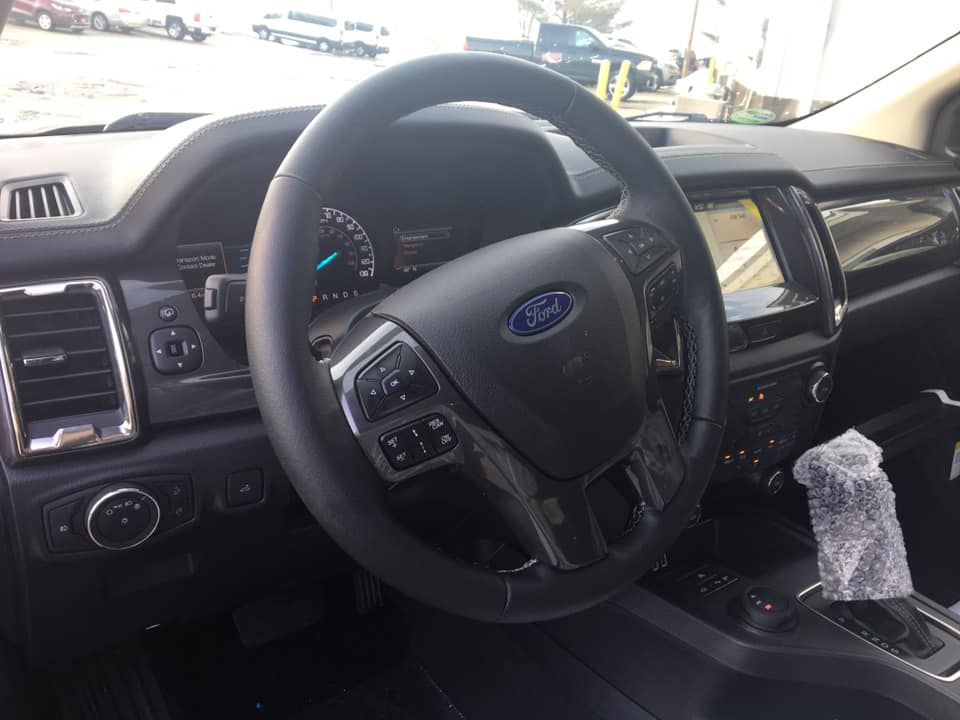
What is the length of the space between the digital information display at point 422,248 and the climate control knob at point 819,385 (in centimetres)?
84

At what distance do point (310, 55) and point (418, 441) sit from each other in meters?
1.19

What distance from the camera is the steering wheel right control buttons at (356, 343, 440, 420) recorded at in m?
0.88

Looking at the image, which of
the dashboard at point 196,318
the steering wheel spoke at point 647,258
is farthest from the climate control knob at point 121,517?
the steering wheel spoke at point 647,258

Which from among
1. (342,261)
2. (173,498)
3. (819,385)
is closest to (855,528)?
(819,385)

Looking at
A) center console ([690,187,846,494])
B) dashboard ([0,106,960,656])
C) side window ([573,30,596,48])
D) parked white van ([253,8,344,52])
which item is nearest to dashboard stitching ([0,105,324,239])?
dashboard ([0,106,960,656])

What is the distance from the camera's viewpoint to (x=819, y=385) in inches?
72.2

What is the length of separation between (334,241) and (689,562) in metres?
1.04

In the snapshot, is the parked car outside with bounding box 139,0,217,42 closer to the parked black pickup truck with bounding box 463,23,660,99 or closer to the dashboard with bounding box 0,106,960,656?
the dashboard with bounding box 0,106,960,656

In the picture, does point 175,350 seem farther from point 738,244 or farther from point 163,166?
point 738,244

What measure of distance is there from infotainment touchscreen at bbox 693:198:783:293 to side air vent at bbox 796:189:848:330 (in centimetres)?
11

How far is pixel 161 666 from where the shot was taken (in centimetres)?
175

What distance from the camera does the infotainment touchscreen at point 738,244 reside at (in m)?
1.79

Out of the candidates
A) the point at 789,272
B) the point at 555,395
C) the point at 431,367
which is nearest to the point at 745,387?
the point at 789,272

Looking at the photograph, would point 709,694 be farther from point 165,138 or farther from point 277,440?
point 165,138
